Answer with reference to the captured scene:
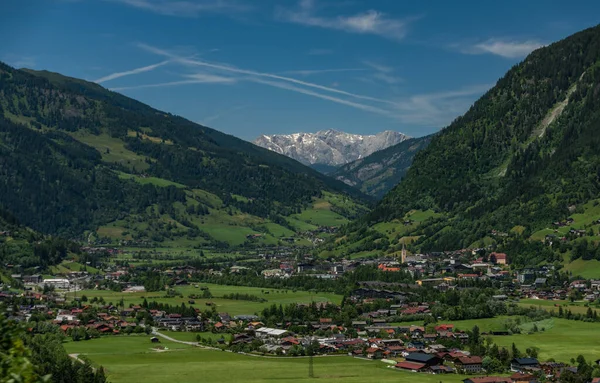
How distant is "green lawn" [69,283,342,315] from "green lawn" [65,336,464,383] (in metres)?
35.7

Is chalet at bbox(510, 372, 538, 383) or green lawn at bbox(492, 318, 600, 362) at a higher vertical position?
green lawn at bbox(492, 318, 600, 362)

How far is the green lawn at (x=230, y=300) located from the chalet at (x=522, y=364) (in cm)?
5320

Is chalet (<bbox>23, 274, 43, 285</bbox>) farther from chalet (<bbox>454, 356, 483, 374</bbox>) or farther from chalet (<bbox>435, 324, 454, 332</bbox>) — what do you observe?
chalet (<bbox>454, 356, 483, 374</bbox>)

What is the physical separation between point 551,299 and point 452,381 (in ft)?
215

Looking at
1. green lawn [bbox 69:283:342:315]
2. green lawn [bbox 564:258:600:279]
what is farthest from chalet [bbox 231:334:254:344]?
green lawn [bbox 564:258:600:279]

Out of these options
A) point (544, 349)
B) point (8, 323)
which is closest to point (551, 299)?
point (544, 349)

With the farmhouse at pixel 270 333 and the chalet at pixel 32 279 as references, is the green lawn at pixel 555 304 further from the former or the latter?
the chalet at pixel 32 279

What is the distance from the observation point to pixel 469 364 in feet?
301

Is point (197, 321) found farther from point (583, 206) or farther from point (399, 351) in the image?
point (583, 206)

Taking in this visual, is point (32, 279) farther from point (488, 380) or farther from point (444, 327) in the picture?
point (488, 380)

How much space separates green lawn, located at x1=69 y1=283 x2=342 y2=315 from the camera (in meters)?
142

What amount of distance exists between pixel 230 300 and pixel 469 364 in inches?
2677

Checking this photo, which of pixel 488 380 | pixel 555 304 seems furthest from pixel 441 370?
pixel 555 304

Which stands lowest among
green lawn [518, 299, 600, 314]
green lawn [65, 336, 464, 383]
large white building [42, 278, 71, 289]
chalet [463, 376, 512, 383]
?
green lawn [65, 336, 464, 383]
